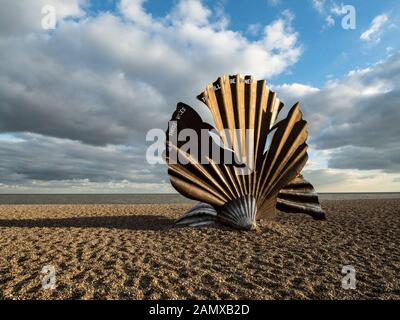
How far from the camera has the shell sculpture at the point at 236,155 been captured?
8414 millimetres

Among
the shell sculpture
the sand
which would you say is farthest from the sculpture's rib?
the sand

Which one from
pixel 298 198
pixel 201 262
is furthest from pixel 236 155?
pixel 201 262

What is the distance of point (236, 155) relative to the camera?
8.60 meters

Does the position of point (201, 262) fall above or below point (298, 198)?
below

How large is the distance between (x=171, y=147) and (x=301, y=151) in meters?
3.67

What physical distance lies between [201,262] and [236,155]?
11.8ft

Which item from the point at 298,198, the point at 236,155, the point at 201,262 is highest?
the point at 236,155

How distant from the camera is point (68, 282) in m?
4.67

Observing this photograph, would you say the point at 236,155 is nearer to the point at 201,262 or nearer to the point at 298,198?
the point at 298,198

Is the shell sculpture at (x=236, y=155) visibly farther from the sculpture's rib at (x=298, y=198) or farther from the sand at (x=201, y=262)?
the sand at (x=201, y=262)

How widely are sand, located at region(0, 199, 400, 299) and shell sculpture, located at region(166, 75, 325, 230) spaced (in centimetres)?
72

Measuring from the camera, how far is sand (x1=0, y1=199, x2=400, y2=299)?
4348 mm
